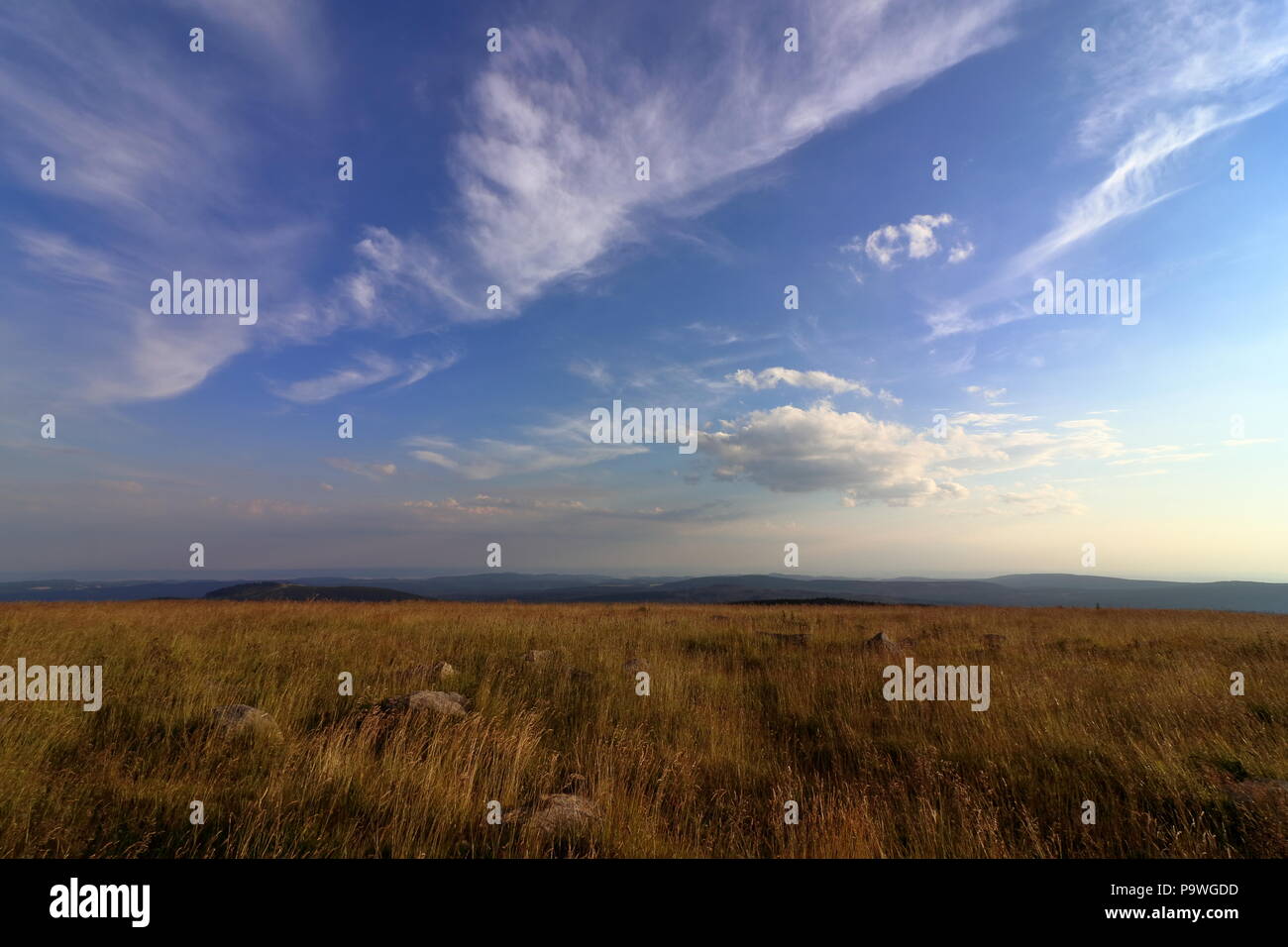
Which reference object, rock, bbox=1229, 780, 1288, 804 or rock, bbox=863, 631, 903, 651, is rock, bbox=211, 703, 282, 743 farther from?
rock, bbox=863, 631, 903, 651

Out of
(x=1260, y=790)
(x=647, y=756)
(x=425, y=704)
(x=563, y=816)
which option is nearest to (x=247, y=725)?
(x=425, y=704)

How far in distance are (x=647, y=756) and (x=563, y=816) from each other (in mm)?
2134

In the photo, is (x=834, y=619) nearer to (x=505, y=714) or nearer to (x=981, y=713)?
(x=981, y=713)

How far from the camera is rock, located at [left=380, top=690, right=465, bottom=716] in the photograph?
722 centimetres

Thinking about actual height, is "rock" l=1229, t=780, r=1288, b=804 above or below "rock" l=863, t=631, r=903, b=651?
above

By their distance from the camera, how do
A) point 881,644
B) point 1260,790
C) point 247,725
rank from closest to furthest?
point 1260,790
point 247,725
point 881,644

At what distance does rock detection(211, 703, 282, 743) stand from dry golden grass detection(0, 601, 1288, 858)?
0.91ft

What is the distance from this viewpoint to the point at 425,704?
24.2 feet

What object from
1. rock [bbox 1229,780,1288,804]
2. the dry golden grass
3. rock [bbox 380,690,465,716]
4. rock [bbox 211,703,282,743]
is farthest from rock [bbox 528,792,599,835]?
rock [bbox 1229,780,1288,804]

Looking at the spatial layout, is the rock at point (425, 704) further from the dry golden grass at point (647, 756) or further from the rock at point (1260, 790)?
the rock at point (1260, 790)

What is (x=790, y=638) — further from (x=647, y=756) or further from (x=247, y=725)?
(x=247, y=725)

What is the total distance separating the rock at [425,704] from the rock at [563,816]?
3.02 m
